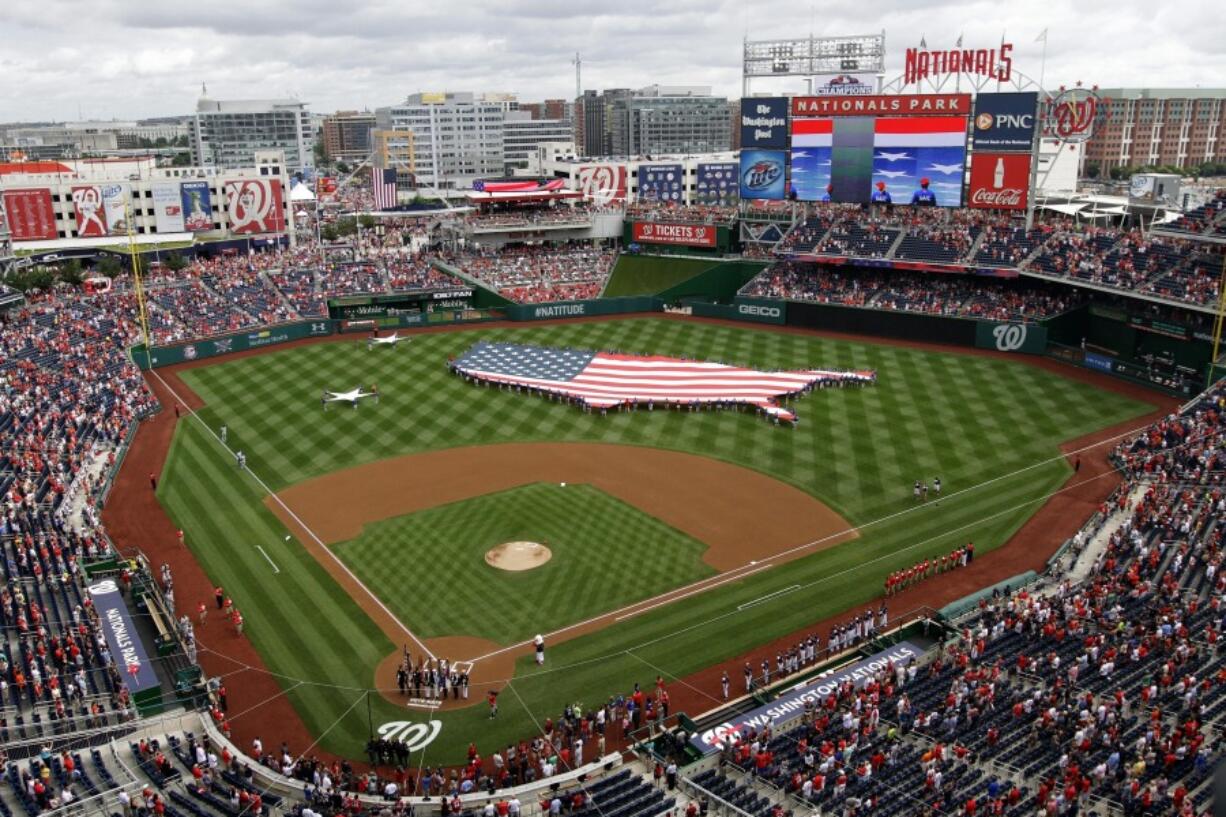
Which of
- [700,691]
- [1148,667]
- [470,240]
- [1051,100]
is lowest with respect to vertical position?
[700,691]

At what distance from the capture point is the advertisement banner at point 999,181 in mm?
54594

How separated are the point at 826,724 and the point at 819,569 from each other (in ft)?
30.8

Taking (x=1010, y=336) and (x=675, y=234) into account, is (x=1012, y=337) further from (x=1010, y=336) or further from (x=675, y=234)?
(x=675, y=234)

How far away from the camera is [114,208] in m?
72.8

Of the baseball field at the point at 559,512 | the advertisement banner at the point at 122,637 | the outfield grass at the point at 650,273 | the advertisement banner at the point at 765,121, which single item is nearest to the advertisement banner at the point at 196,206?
the baseball field at the point at 559,512

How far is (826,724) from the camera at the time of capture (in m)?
20.7

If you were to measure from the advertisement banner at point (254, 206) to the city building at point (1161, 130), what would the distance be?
125 meters

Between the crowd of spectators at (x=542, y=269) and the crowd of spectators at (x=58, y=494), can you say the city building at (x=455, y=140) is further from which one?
the crowd of spectators at (x=58, y=494)

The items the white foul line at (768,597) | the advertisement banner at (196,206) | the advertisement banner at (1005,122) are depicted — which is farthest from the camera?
the advertisement banner at (196,206)

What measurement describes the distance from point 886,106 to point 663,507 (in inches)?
1421

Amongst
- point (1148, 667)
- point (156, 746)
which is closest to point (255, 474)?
point (156, 746)

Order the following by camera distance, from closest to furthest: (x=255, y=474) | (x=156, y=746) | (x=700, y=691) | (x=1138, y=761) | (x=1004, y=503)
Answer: (x=1138, y=761) < (x=156, y=746) < (x=700, y=691) < (x=1004, y=503) < (x=255, y=474)

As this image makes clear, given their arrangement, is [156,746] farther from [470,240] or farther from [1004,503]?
[470,240]

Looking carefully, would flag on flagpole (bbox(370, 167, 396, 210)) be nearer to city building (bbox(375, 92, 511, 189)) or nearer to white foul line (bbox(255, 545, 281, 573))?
white foul line (bbox(255, 545, 281, 573))
